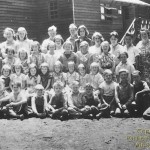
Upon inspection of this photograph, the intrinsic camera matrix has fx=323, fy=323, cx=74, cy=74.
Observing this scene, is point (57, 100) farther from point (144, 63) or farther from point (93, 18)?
point (93, 18)

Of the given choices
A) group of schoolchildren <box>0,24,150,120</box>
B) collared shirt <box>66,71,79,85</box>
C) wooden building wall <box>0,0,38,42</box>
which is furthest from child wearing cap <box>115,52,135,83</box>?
wooden building wall <box>0,0,38,42</box>

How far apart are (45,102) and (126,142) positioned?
2723mm

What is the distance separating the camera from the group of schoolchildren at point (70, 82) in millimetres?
7344

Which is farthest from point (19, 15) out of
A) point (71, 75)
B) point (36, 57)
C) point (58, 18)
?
point (71, 75)

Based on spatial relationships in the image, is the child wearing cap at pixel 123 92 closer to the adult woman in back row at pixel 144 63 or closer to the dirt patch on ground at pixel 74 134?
the dirt patch on ground at pixel 74 134

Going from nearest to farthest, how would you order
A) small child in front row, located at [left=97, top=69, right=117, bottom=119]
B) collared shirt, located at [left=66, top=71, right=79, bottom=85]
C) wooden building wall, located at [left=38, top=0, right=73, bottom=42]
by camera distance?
small child in front row, located at [left=97, top=69, right=117, bottom=119] → collared shirt, located at [left=66, top=71, right=79, bottom=85] → wooden building wall, located at [left=38, top=0, right=73, bottom=42]

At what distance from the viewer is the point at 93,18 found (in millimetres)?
18156

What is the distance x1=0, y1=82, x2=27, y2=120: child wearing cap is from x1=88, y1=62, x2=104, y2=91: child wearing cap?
171 cm

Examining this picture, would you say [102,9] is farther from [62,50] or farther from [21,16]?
[62,50]

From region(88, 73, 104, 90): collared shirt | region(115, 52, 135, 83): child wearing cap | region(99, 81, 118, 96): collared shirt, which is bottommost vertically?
region(99, 81, 118, 96): collared shirt

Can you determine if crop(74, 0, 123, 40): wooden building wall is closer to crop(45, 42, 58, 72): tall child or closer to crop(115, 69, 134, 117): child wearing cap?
crop(45, 42, 58, 72): tall child

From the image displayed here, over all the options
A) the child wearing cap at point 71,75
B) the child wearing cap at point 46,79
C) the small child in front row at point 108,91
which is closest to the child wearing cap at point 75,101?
the small child in front row at point 108,91

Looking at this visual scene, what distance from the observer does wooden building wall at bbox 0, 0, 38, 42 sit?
15.5 meters

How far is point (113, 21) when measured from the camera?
20.2 meters
